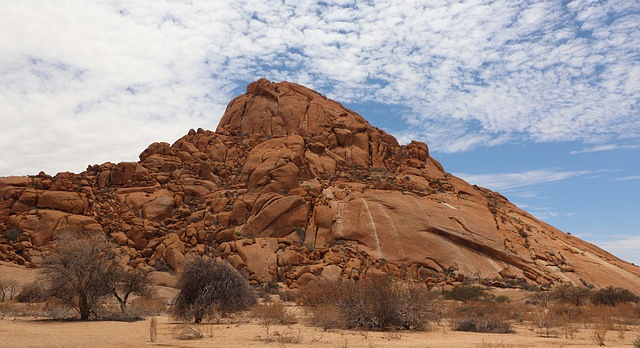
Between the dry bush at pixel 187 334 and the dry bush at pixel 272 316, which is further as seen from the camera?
the dry bush at pixel 272 316

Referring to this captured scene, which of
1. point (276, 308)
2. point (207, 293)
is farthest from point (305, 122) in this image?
point (207, 293)

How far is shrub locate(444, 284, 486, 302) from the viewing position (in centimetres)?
3231

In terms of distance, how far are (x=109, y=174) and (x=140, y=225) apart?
12.0 m

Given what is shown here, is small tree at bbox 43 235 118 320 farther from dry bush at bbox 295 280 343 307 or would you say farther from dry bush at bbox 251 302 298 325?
dry bush at bbox 295 280 343 307

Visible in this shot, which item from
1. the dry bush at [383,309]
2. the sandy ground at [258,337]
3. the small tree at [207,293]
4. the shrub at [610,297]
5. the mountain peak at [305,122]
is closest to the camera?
the sandy ground at [258,337]

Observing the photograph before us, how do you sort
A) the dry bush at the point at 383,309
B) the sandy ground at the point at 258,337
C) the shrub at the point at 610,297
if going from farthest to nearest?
the shrub at the point at 610,297 < the dry bush at the point at 383,309 < the sandy ground at the point at 258,337

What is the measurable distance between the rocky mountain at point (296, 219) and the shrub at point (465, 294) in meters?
4.30

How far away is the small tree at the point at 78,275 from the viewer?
21.4 meters

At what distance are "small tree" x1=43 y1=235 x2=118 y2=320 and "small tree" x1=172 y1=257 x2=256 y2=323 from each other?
12.1 feet

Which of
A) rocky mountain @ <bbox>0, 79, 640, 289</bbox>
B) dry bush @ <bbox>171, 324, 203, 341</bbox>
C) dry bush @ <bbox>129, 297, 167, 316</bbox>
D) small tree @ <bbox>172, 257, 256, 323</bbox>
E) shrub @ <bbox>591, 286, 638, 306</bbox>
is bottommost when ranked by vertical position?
shrub @ <bbox>591, 286, 638, 306</bbox>

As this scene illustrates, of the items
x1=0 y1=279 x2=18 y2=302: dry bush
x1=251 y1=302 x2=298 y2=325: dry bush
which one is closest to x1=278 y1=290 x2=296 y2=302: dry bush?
x1=251 y1=302 x2=298 y2=325: dry bush

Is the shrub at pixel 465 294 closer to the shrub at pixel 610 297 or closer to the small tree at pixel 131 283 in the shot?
the shrub at pixel 610 297

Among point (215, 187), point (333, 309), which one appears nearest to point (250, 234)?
point (215, 187)

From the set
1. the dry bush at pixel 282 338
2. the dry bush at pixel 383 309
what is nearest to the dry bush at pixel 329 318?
the dry bush at pixel 383 309
